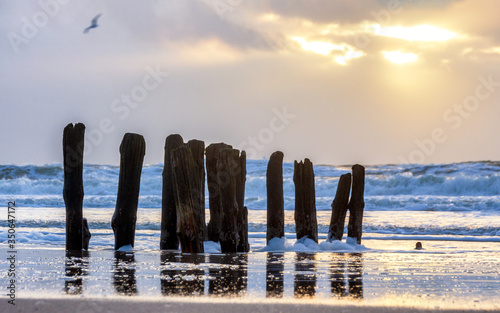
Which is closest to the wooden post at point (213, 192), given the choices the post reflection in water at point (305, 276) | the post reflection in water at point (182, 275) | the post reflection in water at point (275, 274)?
the post reflection in water at point (182, 275)

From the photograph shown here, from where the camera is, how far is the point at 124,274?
782 centimetres

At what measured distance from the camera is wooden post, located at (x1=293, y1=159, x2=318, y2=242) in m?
12.1

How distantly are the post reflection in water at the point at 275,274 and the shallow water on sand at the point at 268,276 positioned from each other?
0.01 meters

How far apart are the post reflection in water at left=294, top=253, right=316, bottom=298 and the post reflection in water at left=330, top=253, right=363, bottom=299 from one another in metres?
0.24

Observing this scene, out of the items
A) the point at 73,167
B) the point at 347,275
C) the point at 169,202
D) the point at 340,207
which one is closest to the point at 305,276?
the point at 347,275

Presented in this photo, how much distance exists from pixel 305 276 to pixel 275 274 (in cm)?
40

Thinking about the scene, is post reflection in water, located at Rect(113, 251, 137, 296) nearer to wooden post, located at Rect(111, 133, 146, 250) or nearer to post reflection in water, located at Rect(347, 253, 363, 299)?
wooden post, located at Rect(111, 133, 146, 250)

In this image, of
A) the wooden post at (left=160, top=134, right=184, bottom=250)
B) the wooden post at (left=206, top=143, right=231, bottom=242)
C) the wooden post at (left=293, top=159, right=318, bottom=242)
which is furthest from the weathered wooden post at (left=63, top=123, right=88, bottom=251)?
the wooden post at (left=293, top=159, right=318, bottom=242)

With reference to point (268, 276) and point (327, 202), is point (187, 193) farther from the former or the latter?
point (327, 202)

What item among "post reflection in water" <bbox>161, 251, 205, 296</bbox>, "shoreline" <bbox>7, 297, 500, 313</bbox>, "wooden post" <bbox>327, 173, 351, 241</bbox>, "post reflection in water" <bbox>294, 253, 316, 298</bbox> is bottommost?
"shoreline" <bbox>7, 297, 500, 313</bbox>

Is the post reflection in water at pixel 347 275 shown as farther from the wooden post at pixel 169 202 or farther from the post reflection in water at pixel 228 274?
the wooden post at pixel 169 202

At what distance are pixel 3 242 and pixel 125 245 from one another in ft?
11.7

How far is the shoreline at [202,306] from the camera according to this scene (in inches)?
220

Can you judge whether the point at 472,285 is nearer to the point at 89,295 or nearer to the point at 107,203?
the point at 89,295
